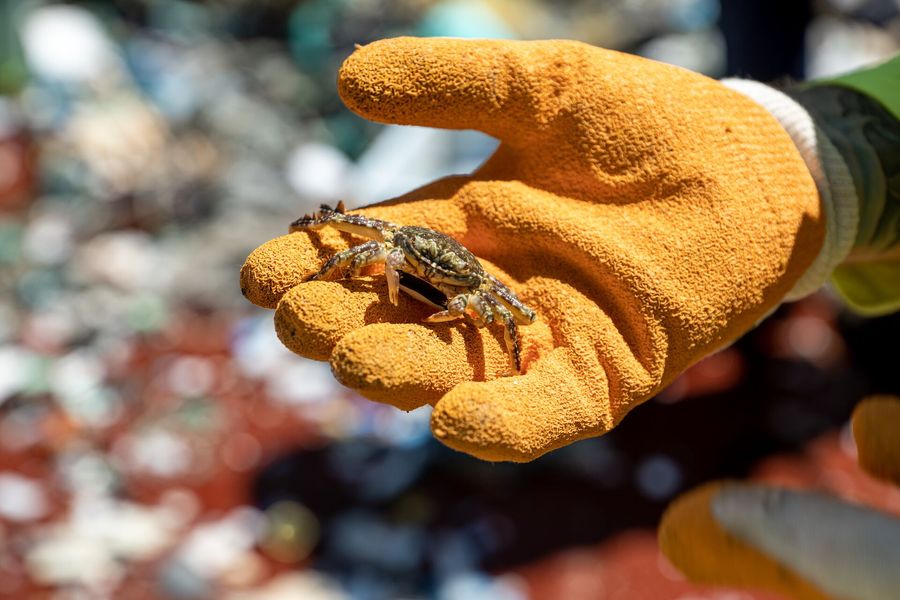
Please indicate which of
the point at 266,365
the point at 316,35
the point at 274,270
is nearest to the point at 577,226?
the point at 274,270

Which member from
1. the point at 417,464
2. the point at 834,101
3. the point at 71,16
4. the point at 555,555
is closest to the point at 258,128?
the point at 71,16

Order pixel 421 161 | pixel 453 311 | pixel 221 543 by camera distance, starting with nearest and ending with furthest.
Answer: pixel 453 311 → pixel 221 543 → pixel 421 161

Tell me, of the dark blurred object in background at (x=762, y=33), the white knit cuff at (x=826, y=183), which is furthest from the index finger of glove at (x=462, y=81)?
the dark blurred object in background at (x=762, y=33)

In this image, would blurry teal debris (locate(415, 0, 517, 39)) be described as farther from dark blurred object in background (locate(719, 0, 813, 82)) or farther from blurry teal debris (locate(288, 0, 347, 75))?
dark blurred object in background (locate(719, 0, 813, 82))

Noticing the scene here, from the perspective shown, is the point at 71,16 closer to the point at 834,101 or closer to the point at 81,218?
the point at 81,218

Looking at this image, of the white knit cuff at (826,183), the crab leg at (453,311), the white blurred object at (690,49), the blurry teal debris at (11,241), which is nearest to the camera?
the crab leg at (453,311)

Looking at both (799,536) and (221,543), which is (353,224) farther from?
(221,543)

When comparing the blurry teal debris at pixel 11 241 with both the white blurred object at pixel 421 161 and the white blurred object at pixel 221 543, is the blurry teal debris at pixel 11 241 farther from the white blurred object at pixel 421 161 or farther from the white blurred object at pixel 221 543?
the white blurred object at pixel 221 543
